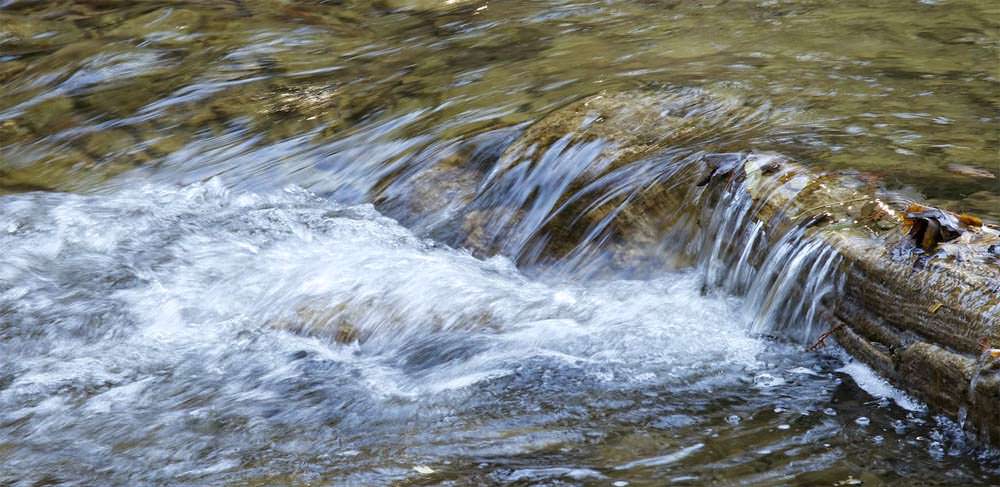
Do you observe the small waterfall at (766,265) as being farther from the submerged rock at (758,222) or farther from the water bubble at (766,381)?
the water bubble at (766,381)

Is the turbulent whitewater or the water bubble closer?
the turbulent whitewater

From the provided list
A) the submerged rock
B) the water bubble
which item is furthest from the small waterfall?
the water bubble

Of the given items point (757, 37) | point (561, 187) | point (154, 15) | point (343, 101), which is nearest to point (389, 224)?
point (561, 187)

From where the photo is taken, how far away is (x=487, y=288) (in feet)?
15.4

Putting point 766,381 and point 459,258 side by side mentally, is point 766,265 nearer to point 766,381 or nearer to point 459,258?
point 766,381

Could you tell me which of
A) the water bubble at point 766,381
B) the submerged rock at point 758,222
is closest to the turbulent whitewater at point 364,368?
the water bubble at point 766,381

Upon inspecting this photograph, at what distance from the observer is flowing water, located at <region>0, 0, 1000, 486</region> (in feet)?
11.1

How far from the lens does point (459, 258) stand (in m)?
5.20

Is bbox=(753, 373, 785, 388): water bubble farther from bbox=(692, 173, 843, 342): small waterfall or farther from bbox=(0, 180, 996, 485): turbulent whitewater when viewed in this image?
bbox=(692, 173, 843, 342): small waterfall

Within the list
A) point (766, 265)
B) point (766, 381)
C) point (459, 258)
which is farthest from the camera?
point (459, 258)

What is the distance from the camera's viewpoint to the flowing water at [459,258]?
11.1 feet

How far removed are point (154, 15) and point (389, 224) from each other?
15.4 feet

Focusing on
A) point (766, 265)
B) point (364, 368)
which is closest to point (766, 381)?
point (766, 265)

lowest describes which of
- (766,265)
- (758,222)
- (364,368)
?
(364,368)
